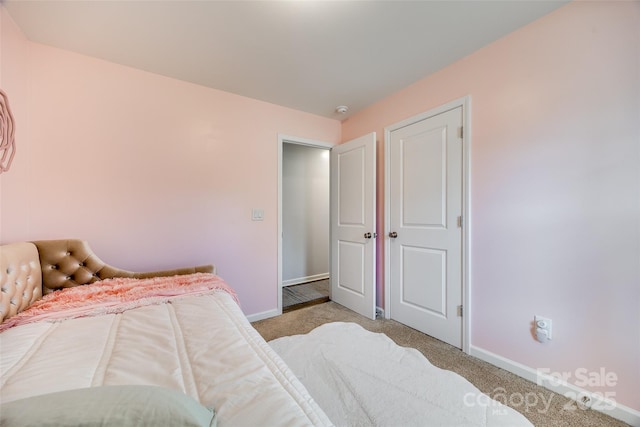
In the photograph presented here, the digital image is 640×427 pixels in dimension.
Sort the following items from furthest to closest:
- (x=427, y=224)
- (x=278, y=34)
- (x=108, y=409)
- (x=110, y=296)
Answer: (x=427, y=224)
(x=278, y=34)
(x=110, y=296)
(x=108, y=409)

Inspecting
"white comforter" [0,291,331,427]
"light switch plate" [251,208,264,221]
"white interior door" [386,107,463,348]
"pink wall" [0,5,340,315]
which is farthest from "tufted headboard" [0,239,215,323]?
"white interior door" [386,107,463,348]

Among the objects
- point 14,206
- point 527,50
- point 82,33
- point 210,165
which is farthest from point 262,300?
point 527,50

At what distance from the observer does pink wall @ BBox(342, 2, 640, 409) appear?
4.15 ft

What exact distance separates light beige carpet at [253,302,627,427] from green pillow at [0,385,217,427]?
175 centimetres

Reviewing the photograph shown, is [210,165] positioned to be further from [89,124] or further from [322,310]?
[322,310]

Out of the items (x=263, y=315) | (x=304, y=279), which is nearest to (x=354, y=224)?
(x=263, y=315)

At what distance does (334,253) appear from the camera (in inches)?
120

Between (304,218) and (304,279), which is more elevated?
(304,218)

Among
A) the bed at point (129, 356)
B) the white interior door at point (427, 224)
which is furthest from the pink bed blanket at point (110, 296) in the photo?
the white interior door at point (427, 224)

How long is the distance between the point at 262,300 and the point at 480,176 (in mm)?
2375

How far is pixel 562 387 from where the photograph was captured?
1445mm

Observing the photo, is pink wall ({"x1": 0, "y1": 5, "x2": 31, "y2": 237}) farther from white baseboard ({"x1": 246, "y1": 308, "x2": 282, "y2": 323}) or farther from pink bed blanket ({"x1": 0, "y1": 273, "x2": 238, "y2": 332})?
white baseboard ({"x1": 246, "y1": 308, "x2": 282, "y2": 323})

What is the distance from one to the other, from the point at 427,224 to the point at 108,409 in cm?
223

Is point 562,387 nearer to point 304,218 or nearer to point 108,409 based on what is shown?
point 108,409
